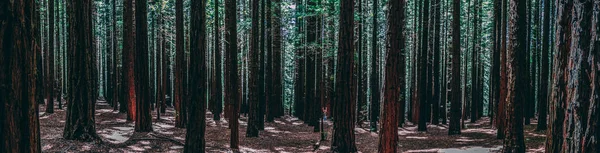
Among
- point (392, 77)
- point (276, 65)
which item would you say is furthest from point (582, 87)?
point (276, 65)

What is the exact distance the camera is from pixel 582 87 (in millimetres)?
3396

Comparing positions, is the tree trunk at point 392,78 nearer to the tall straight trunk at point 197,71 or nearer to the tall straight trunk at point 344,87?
the tall straight trunk at point 344,87

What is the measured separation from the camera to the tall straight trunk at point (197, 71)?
1011 cm

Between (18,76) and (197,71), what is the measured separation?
6346 mm

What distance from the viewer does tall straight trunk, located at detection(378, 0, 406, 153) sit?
9484 mm

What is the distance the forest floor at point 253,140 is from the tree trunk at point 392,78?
210 inches

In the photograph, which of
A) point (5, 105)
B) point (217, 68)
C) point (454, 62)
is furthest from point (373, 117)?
point (5, 105)

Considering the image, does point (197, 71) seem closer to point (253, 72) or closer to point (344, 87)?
point (344, 87)

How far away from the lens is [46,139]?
11.9 m

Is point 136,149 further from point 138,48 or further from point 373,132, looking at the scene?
point 373,132

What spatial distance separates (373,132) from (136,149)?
1171 centimetres

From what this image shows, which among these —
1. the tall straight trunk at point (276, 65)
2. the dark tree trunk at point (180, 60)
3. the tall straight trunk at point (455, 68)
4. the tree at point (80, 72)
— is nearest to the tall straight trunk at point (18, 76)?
the tree at point (80, 72)

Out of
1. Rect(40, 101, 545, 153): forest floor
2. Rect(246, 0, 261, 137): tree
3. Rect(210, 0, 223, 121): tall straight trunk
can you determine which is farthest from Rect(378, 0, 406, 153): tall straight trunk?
Rect(210, 0, 223, 121): tall straight trunk

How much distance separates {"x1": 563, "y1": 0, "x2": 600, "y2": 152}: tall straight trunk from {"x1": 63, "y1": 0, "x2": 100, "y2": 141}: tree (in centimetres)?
1130
